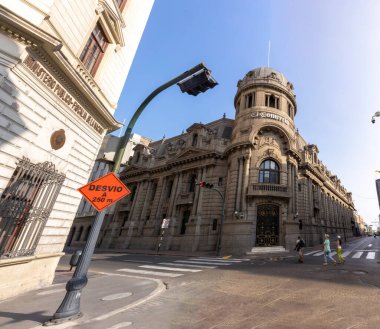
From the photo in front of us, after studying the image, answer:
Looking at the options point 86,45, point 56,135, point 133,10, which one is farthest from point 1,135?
point 133,10

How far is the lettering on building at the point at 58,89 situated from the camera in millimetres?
6129

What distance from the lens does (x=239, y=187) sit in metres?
22.5

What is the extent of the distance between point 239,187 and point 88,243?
1900 cm

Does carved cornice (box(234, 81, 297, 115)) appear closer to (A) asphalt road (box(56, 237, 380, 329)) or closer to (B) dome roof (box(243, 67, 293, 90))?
(B) dome roof (box(243, 67, 293, 90))

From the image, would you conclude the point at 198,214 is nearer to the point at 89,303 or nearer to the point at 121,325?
the point at 89,303

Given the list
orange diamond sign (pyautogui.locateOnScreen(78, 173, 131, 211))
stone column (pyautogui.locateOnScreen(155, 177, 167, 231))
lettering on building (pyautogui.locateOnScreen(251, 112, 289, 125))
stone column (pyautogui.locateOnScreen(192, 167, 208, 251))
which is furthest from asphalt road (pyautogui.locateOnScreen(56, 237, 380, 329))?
stone column (pyautogui.locateOnScreen(155, 177, 167, 231))

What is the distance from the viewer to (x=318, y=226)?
2777 cm

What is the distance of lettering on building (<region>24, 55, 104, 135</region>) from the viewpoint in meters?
6.13

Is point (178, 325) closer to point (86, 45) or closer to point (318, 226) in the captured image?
point (86, 45)

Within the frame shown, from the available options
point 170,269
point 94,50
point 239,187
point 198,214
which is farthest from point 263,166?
point 94,50

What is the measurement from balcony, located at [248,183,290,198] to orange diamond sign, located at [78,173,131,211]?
1820cm

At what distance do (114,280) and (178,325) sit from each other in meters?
5.12

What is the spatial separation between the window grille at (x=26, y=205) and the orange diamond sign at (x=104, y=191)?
2.68m

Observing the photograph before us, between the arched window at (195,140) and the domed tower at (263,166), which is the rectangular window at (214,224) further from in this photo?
the arched window at (195,140)
